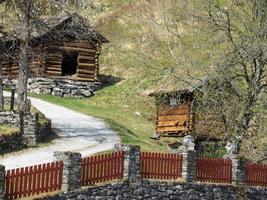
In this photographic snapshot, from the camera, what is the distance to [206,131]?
36.3 meters

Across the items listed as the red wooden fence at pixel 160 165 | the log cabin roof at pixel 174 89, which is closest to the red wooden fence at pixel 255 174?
the red wooden fence at pixel 160 165

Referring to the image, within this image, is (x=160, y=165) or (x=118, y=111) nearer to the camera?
(x=160, y=165)

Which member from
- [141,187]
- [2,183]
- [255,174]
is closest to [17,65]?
[255,174]

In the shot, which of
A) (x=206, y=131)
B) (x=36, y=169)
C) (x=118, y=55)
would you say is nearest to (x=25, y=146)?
(x=36, y=169)

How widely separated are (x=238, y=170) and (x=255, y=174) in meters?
1.21

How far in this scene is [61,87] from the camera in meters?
47.8

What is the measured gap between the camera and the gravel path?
2472cm

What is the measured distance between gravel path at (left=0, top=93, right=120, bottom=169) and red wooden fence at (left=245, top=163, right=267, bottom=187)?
655cm

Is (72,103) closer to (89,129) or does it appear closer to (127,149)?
(89,129)

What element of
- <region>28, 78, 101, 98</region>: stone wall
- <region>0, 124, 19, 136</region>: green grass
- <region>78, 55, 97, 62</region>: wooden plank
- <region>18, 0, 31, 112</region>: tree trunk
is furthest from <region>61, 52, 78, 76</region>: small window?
<region>0, 124, 19, 136</region>: green grass

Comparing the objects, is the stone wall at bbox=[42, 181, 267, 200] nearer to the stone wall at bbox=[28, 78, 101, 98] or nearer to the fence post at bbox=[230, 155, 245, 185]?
the fence post at bbox=[230, 155, 245, 185]

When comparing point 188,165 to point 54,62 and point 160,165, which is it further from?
point 54,62

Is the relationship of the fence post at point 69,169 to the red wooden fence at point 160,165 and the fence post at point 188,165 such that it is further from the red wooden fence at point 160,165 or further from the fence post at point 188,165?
the fence post at point 188,165

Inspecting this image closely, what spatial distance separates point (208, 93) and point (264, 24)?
13.0ft
